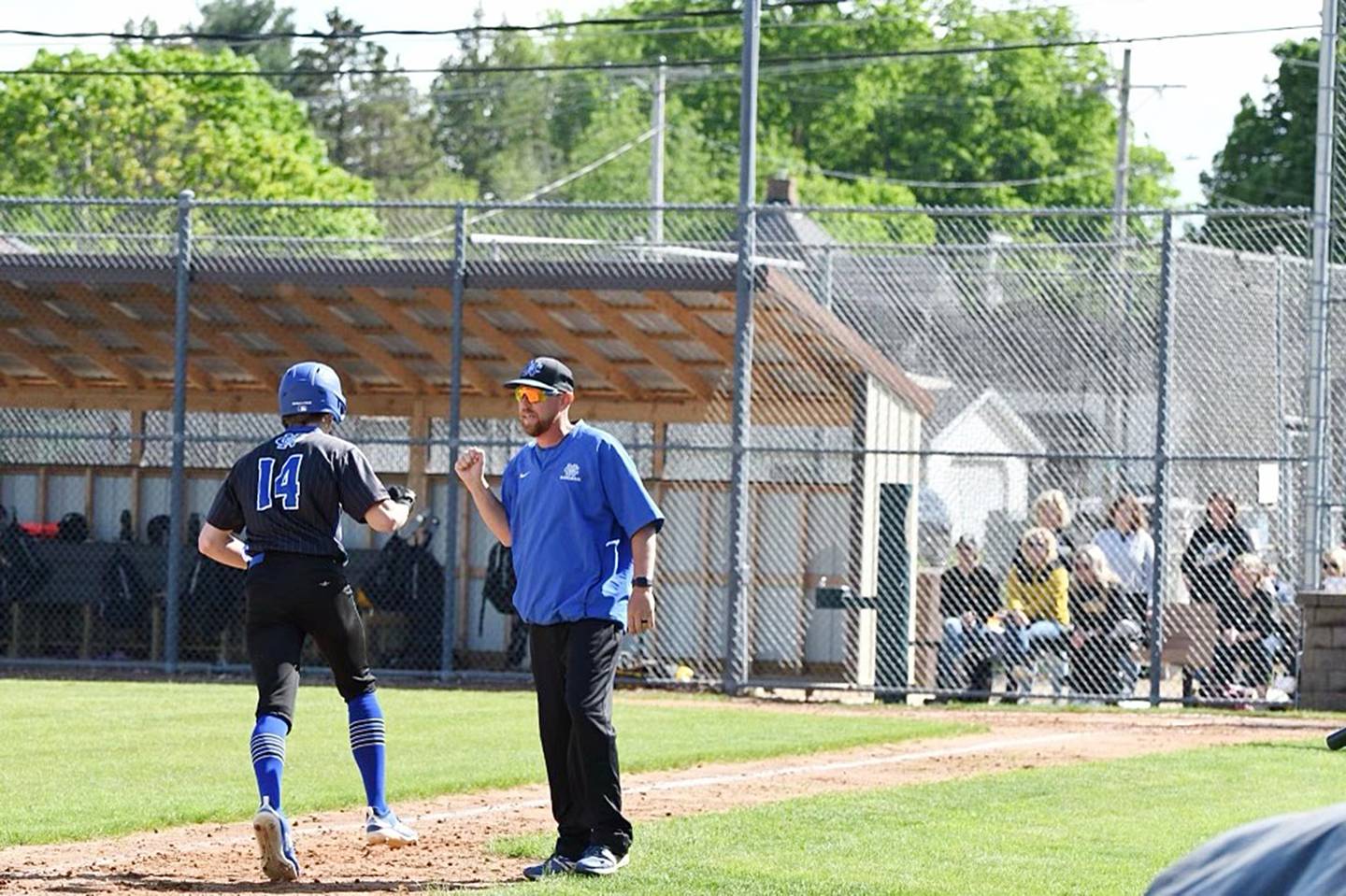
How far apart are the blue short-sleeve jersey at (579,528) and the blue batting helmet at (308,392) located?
0.81 meters

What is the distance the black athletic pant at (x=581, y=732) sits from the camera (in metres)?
7.98

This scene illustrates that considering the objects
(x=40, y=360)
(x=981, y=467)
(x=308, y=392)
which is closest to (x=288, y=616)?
(x=308, y=392)

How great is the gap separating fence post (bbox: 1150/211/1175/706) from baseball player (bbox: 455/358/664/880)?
29.3 feet

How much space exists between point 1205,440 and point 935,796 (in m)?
17.0

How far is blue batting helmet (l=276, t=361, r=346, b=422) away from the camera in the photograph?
27.2 ft

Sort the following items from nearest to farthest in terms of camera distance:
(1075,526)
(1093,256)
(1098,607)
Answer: (1098,607), (1075,526), (1093,256)

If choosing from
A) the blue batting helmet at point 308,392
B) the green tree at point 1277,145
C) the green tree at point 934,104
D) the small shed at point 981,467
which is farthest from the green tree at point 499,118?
the blue batting helmet at point 308,392

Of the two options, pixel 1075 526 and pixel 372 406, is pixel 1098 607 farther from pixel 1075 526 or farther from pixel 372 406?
pixel 372 406

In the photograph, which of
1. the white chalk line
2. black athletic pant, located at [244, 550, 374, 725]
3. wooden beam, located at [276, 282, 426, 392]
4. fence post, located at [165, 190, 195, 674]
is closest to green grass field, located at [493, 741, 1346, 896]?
the white chalk line

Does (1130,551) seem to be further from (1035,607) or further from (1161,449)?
(1161,449)

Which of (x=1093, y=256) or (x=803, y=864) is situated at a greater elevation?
(x=1093, y=256)

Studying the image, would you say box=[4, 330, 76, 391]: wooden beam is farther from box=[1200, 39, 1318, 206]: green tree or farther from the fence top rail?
box=[1200, 39, 1318, 206]: green tree

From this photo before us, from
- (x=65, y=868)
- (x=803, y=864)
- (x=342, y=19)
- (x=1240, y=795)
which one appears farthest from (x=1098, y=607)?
(x=342, y=19)

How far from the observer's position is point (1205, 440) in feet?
87.6
